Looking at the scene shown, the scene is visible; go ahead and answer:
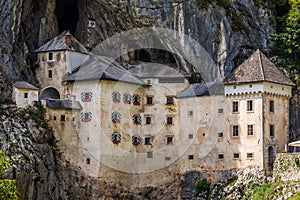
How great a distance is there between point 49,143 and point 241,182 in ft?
68.4

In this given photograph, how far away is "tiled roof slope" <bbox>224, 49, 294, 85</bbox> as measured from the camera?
87.6 metres

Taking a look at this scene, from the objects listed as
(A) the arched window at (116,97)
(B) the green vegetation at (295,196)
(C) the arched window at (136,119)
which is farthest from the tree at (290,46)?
(A) the arched window at (116,97)

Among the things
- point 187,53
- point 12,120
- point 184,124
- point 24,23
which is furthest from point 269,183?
point 24,23

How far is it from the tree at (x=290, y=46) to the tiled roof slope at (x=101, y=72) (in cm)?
1617

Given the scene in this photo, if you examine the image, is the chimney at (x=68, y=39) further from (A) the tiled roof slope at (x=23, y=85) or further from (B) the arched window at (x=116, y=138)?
(B) the arched window at (x=116, y=138)

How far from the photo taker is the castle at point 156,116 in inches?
3457

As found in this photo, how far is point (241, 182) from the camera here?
86.5 m

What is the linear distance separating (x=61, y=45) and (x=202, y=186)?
22.8m

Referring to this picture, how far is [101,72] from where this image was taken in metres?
90.7

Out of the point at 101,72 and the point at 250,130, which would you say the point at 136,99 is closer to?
the point at 101,72

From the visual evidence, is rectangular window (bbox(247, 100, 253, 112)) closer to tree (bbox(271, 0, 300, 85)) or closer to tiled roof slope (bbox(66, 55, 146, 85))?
tree (bbox(271, 0, 300, 85))

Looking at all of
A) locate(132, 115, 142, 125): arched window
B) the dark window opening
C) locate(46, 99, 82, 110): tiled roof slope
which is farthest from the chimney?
the dark window opening

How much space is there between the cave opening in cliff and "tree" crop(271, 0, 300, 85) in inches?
1000

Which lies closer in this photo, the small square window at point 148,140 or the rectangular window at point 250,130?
the rectangular window at point 250,130
